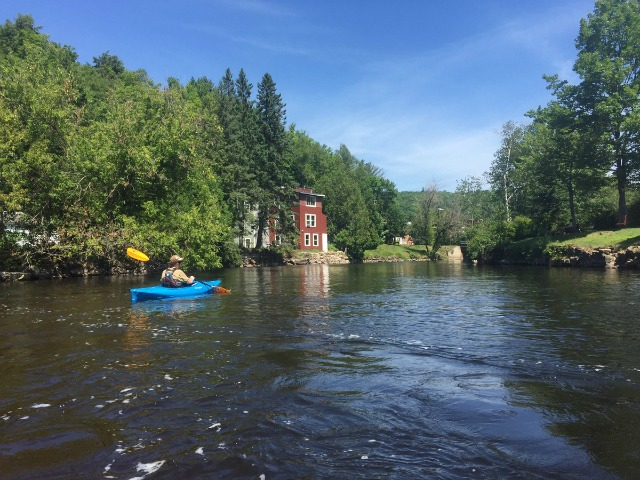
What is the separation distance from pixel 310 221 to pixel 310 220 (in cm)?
14

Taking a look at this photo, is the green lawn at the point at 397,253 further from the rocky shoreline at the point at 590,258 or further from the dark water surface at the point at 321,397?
the dark water surface at the point at 321,397

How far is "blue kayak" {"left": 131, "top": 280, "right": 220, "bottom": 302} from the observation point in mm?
14703

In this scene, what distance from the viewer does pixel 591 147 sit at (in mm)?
34938

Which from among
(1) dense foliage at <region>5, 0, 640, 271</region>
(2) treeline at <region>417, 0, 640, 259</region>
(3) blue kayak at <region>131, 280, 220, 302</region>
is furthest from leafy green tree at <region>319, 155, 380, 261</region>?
(3) blue kayak at <region>131, 280, 220, 302</region>

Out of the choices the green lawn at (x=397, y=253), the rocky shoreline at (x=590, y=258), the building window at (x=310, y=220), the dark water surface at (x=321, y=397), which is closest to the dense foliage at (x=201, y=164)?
the green lawn at (x=397, y=253)

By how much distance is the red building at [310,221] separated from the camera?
193 feet

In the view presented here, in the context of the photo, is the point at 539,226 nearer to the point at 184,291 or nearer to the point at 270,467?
the point at 184,291

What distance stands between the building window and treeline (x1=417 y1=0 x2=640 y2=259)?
21342 millimetres

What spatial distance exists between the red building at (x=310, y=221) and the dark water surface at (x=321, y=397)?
4707cm

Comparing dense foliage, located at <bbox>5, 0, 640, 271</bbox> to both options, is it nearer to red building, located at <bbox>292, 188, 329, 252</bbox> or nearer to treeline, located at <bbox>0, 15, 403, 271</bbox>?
treeline, located at <bbox>0, 15, 403, 271</bbox>

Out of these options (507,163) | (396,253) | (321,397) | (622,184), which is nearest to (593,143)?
(622,184)

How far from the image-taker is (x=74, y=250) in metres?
24.9

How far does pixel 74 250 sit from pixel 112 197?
147 inches

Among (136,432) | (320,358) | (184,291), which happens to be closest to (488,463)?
(136,432)
